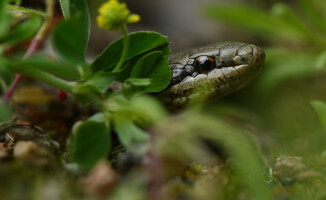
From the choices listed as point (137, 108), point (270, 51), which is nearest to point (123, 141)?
point (137, 108)

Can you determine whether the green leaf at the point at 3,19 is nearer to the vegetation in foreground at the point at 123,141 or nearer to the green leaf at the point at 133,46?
the vegetation in foreground at the point at 123,141

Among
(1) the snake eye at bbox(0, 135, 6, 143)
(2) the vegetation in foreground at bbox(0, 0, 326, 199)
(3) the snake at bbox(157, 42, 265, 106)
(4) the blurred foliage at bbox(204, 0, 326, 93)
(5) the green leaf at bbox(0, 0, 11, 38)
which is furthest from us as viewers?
(4) the blurred foliage at bbox(204, 0, 326, 93)

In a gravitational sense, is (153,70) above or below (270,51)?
above

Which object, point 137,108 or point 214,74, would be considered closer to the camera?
point 137,108

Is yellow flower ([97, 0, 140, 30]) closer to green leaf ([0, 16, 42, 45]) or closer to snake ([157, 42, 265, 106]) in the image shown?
green leaf ([0, 16, 42, 45])

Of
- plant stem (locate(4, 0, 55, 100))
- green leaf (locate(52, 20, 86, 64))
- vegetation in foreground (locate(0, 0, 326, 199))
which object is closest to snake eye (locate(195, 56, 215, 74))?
vegetation in foreground (locate(0, 0, 326, 199))

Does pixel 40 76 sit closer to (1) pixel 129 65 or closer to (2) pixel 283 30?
(1) pixel 129 65

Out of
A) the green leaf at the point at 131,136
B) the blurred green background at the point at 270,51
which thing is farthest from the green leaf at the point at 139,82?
the blurred green background at the point at 270,51

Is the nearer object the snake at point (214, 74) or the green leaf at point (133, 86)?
the green leaf at point (133, 86)
